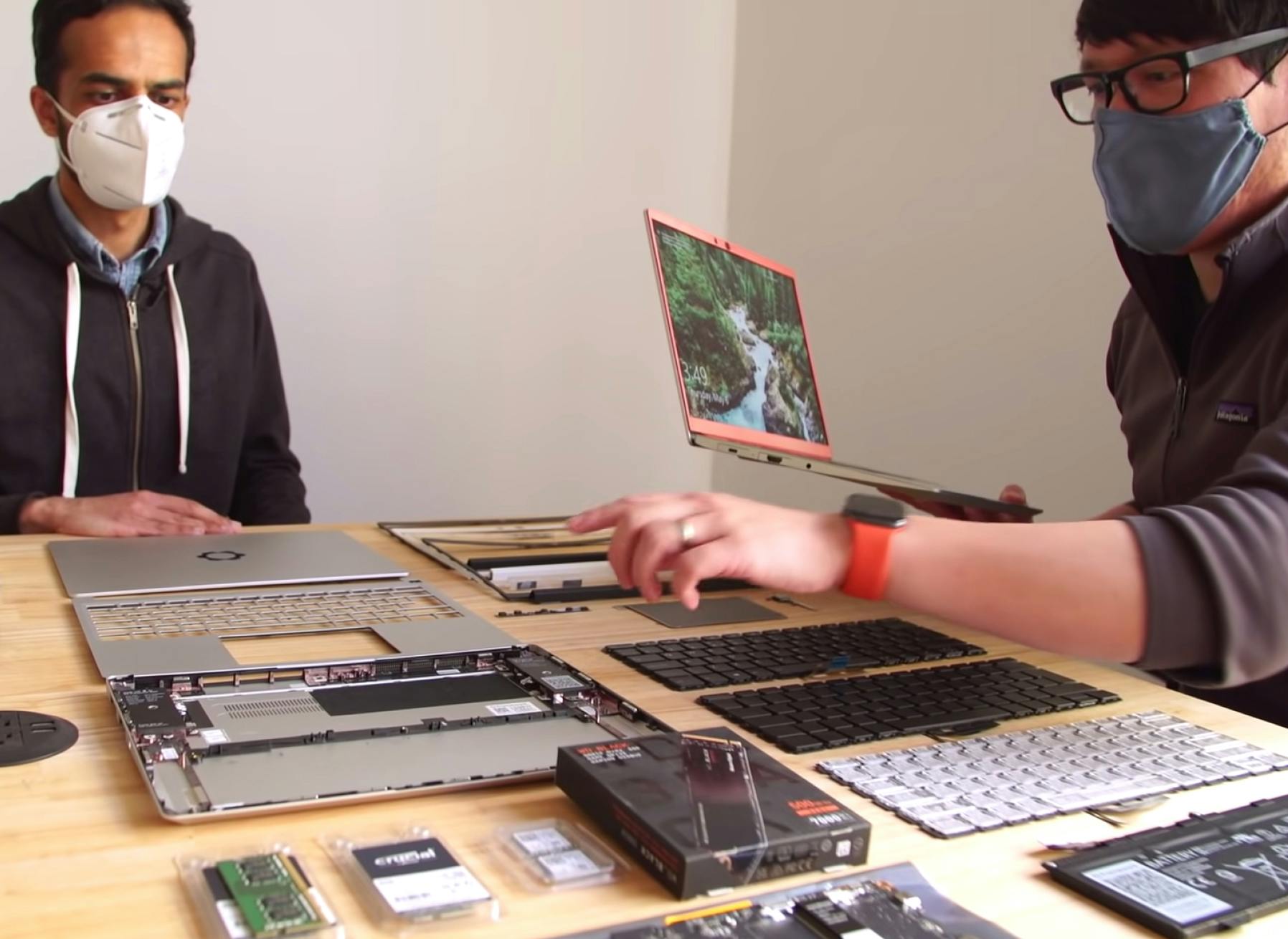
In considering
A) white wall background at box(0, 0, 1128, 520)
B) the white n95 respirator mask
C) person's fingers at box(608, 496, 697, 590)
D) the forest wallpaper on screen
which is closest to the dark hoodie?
the white n95 respirator mask

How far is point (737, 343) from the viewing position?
1321 mm

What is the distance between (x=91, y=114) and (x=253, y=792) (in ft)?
4.76

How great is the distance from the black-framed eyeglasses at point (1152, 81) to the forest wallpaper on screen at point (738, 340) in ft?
1.26

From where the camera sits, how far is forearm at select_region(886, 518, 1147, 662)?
80 centimetres

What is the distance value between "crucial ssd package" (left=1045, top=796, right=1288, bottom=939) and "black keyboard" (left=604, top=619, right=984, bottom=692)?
33 cm

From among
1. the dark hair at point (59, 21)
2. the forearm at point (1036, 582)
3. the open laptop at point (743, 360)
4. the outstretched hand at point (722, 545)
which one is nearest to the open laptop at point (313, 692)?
the outstretched hand at point (722, 545)

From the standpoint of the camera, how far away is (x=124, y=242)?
1918 millimetres

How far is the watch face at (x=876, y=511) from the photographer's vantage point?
0.81 metres

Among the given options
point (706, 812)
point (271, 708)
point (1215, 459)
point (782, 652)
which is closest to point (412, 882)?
point (706, 812)

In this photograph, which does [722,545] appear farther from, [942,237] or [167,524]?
[942,237]

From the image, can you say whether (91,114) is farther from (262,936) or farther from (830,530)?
(262,936)

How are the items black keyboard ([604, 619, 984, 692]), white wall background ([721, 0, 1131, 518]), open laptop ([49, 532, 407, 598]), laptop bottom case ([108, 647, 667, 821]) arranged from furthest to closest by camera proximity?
1. white wall background ([721, 0, 1131, 518])
2. open laptop ([49, 532, 407, 598])
3. black keyboard ([604, 619, 984, 692])
4. laptop bottom case ([108, 647, 667, 821])

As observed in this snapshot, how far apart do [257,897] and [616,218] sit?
2.29m

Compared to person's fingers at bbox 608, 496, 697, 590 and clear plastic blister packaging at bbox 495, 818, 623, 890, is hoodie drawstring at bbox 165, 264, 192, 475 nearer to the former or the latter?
person's fingers at bbox 608, 496, 697, 590
